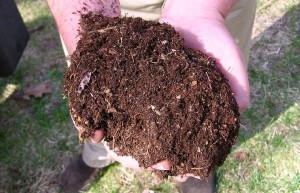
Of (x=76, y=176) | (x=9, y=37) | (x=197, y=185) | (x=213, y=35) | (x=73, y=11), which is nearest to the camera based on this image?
(x=213, y=35)

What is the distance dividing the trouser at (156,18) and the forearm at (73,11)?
0.38 metres

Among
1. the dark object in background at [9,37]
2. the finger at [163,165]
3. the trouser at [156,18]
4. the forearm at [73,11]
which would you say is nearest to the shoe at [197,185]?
the trouser at [156,18]

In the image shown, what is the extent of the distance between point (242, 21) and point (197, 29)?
39.7 inches

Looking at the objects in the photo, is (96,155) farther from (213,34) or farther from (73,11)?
(213,34)

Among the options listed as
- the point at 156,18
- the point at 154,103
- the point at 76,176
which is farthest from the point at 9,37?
the point at 154,103

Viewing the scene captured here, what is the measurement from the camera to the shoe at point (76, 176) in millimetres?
3209

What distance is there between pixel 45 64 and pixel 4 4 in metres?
0.75

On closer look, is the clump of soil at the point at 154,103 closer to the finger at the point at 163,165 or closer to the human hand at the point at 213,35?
the finger at the point at 163,165

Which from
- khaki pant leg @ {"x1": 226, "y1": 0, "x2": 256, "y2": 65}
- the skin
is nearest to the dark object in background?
the skin

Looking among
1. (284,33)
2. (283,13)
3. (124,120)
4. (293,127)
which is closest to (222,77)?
(124,120)

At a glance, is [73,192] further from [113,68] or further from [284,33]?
[284,33]

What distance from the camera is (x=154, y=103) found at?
158 centimetres

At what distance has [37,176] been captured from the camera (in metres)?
3.28

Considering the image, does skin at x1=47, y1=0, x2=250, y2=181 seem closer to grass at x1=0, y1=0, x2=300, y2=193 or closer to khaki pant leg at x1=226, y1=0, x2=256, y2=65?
khaki pant leg at x1=226, y1=0, x2=256, y2=65
